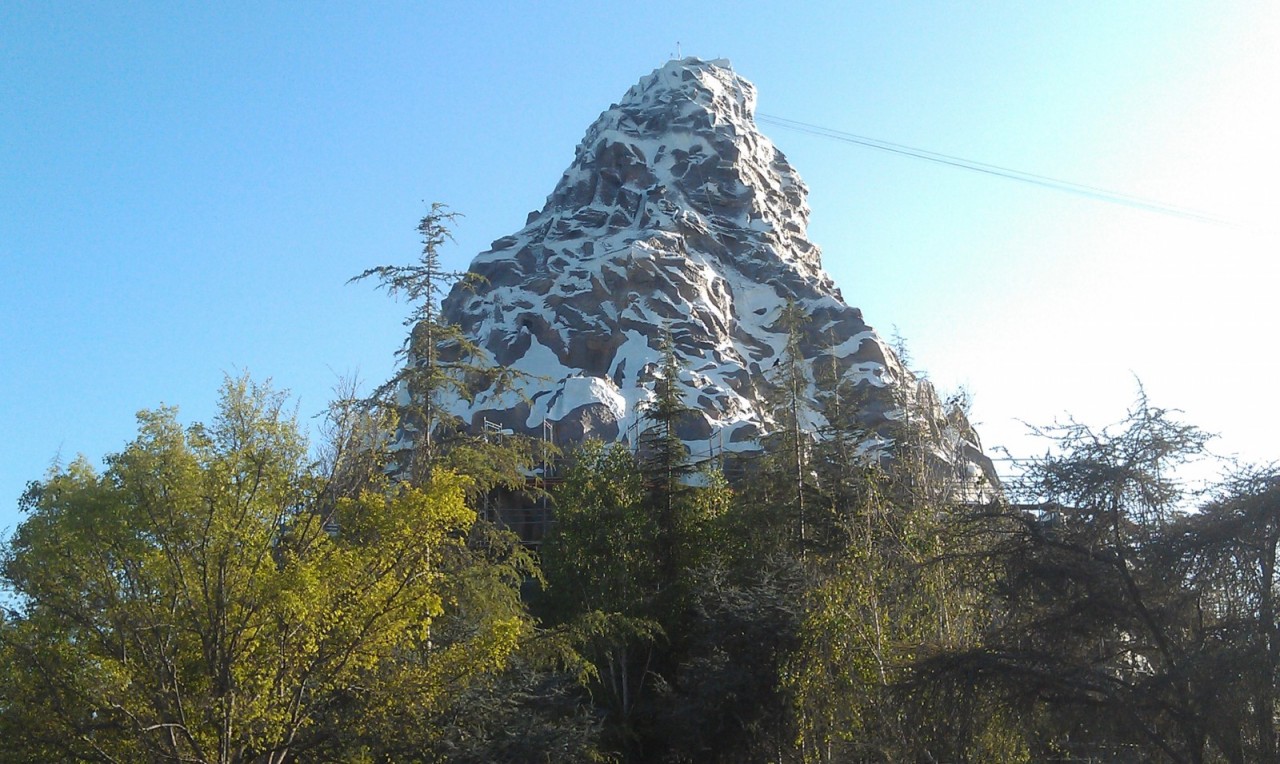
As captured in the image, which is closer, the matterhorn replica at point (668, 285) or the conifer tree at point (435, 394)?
the conifer tree at point (435, 394)

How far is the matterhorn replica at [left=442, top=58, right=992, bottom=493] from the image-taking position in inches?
2795

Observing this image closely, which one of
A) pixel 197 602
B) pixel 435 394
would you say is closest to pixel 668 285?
pixel 435 394

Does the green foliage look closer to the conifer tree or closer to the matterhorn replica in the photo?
the conifer tree

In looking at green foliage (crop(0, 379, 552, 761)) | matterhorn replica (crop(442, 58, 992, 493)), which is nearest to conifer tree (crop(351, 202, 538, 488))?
green foliage (crop(0, 379, 552, 761))

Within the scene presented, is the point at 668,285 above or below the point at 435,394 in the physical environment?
above

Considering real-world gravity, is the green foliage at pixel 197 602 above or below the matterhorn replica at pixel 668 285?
below

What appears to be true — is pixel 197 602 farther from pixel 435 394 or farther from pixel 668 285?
pixel 668 285

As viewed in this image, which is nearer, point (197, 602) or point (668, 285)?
point (197, 602)

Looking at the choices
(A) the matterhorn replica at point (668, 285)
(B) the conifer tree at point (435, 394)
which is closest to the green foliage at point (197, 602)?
(B) the conifer tree at point (435, 394)

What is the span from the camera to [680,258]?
91.4 m

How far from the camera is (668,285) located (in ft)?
289

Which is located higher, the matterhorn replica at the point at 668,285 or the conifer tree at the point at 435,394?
the matterhorn replica at the point at 668,285

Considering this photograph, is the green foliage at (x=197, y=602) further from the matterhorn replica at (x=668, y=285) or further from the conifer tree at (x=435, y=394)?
the matterhorn replica at (x=668, y=285)

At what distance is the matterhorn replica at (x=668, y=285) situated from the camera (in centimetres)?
7100
